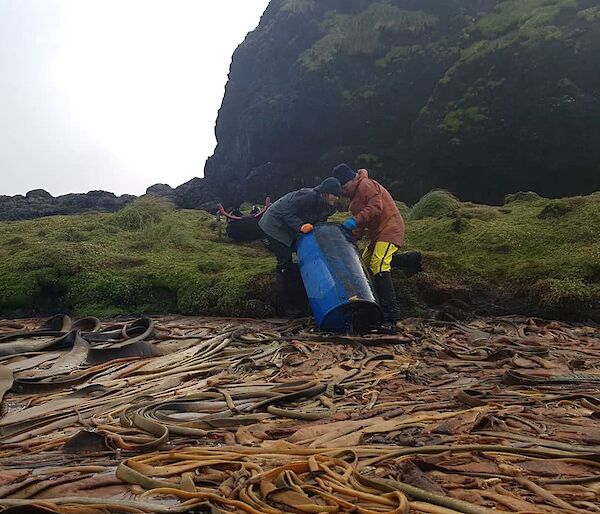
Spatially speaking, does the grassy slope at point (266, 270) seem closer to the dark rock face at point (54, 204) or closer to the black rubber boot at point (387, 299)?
the black rubber boot at point (387, 299)

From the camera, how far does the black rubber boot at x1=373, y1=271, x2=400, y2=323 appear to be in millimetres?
7254

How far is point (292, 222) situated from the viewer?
7.64 m

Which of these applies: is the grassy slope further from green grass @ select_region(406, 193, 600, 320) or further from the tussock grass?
the tussock grass

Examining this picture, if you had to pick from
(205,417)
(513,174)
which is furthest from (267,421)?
(513,174)

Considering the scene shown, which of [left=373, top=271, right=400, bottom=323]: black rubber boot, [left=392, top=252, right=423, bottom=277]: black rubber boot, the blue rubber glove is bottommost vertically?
[left=373, top=271, right=400, bottom=323]: black rubber boot

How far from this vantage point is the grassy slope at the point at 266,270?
315 inches

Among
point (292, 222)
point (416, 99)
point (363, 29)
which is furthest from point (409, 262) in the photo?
point (363, 29)

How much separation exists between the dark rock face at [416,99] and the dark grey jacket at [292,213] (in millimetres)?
16871

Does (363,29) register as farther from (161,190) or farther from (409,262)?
(409,262)

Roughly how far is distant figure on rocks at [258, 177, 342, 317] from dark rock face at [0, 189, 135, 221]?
2453 centimetres

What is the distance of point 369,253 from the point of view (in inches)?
305

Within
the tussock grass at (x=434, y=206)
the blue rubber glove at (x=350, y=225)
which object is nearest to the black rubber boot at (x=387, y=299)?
the blue rubber glove at (x=350, y=225)

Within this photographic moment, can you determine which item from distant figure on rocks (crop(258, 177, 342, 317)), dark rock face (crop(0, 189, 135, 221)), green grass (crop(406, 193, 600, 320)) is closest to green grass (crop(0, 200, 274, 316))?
distant figure on rocks (crop(258, 177, 342, 317))

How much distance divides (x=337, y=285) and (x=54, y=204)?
2964 cm
